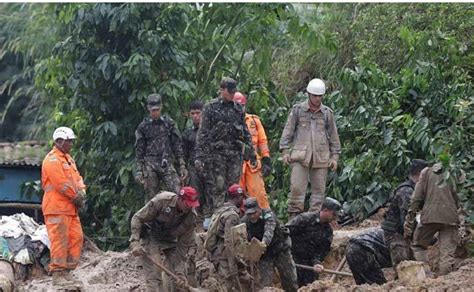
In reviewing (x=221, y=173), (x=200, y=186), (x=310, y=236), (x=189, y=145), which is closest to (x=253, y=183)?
→ (x=221, y=173)

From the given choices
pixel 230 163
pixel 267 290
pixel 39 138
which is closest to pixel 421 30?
pixel 230 163

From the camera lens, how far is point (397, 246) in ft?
44.3

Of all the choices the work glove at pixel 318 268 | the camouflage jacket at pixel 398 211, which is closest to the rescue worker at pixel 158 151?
the work glove at pixel 318 268

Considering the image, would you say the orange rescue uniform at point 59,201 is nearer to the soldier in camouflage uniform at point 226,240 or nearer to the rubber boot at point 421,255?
the soldier in camouflage uniform at point 226,240

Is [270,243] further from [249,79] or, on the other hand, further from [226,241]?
[249,79]

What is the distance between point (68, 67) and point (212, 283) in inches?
228

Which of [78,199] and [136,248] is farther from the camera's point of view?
[78,199]

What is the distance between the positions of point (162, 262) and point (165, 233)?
402 millimetres

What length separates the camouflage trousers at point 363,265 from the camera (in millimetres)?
13352

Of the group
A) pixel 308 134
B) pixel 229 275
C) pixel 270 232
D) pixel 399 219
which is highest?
pixel 308 134

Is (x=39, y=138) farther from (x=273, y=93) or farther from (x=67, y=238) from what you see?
(x=67, y=238)

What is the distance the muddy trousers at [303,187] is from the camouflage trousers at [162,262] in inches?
83.5

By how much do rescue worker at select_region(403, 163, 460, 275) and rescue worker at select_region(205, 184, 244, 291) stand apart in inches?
83.6

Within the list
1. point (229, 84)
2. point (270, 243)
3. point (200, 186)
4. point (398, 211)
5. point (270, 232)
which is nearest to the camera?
point (270, 232)
